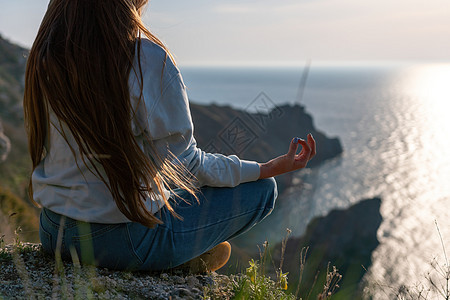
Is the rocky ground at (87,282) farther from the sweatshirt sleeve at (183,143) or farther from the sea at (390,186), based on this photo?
the sea at (390,186)

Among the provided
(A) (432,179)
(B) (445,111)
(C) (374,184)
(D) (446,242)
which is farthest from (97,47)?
(B) (445,111)

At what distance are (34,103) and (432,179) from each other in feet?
176

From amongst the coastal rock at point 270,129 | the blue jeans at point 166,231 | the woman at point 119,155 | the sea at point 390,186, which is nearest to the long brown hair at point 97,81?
the woman at point 119,155

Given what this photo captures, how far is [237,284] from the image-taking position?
242 cm

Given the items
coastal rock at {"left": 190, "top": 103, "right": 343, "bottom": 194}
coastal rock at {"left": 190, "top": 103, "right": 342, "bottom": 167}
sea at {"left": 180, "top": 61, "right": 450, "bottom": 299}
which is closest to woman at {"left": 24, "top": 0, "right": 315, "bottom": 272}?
sea at {"left": 180, "top": 61, "right": 450, "bottom": 299}

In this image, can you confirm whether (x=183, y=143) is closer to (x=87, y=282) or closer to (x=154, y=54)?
(x=154, y=54)

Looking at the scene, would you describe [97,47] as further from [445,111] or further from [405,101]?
[405,101]

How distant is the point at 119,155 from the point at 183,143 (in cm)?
32

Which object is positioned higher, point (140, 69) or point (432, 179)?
point (140, 69)

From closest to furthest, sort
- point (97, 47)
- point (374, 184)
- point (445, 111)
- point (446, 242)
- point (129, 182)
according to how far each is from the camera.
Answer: point (97, 47) < point (129, 182) < point (446, 242) < point (374, 184) < point (445, 111)

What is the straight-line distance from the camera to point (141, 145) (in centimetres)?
190

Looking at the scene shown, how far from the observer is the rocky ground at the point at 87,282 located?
2.08 m

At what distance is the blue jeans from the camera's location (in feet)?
6.75

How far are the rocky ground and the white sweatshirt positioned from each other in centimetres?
40
